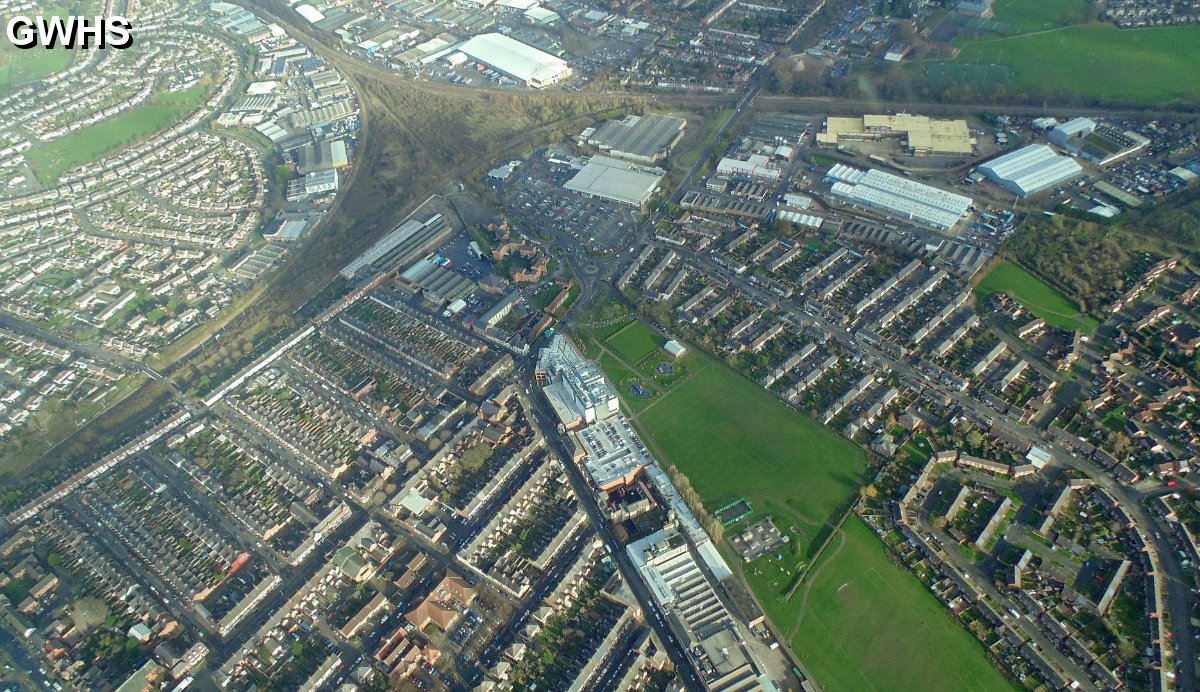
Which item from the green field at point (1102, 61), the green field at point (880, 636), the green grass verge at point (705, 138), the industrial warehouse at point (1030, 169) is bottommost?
the green field at point (880, 636)

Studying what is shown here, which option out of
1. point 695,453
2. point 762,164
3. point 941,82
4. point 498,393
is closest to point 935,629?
point 695,453

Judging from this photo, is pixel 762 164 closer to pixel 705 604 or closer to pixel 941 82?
pixel 941 82

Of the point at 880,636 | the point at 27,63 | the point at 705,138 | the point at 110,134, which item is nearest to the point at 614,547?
the point at 880,636

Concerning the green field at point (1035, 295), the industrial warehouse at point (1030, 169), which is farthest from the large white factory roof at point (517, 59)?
the green field at point (1035, 295)

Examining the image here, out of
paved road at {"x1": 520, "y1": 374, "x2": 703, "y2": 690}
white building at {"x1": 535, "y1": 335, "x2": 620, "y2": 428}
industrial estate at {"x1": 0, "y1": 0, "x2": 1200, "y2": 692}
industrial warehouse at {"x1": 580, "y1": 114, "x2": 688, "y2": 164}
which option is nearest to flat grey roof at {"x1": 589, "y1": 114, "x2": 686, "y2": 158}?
industrial warehouse at {"x1": 580, "y1": 114, "x2": 688, "y2": 164}

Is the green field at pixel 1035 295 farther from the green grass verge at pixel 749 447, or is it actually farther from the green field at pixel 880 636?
the green field at pixel 880 636

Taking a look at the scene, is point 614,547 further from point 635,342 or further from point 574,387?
point 635,342

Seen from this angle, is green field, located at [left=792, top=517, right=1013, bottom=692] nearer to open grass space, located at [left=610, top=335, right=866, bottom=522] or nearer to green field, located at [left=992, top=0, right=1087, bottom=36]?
open grass space, located at [left=610, top=335, right=866, bottom=522]
